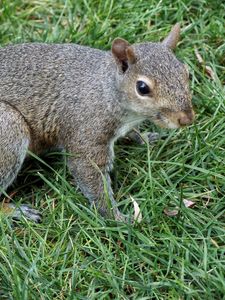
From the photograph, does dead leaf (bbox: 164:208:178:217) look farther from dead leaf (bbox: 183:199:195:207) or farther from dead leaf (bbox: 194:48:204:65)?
dead leaf (bbox: 194:48:204:65)

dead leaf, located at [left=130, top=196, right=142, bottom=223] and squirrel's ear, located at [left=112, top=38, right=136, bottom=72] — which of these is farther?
dead leaf, located at [left=130, top=196, right=142, bottom=223]

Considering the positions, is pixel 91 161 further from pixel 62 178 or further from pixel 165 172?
pixel 165 172

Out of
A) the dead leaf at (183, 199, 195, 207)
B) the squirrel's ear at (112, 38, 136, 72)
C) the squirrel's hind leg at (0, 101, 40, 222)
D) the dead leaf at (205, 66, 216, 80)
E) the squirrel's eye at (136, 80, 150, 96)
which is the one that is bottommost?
the dead leaf at (183, 199, 195, 207)

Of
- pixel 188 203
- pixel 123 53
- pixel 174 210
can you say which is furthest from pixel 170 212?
pixel 123 53

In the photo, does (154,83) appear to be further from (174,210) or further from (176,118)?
(174,210)

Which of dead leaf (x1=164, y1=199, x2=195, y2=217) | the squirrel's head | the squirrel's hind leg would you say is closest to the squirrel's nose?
the squirrel's head

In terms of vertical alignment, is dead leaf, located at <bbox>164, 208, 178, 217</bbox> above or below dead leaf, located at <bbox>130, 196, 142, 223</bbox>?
below

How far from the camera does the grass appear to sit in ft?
15.2

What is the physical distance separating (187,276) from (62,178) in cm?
118

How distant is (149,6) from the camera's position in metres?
6.65

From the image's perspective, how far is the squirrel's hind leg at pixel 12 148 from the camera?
5.21m

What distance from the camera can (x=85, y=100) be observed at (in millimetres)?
5281

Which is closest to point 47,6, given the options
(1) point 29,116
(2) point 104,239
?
(1) point 29,116

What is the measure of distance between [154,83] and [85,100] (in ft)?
2.20
